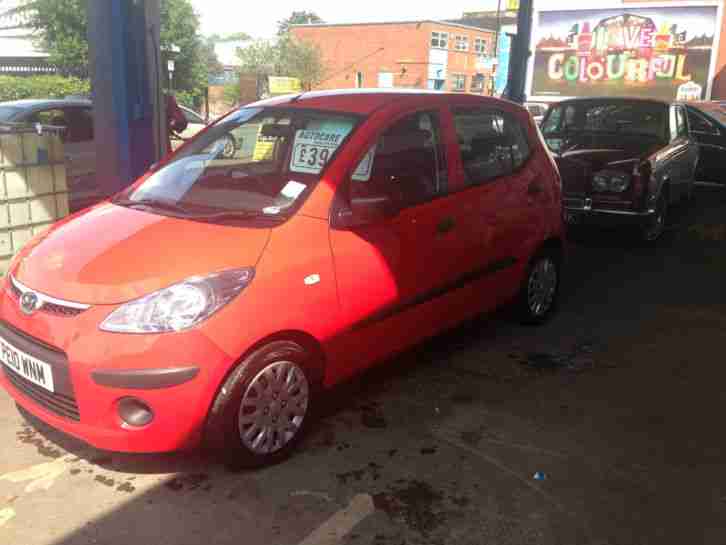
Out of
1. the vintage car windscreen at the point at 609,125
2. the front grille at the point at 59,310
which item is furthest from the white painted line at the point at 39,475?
the vintage car windscreen at the point at 609,125

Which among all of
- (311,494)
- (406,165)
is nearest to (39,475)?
(311,494)

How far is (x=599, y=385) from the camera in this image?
4293 mm

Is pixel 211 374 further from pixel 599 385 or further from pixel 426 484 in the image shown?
pixel 599 385

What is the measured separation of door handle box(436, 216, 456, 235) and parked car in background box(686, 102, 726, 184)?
25.7 feet

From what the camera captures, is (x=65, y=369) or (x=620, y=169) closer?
(x=65, y=369)

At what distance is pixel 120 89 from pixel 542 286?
4212mm

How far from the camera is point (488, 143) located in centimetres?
454

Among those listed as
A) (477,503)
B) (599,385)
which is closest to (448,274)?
(599,385)

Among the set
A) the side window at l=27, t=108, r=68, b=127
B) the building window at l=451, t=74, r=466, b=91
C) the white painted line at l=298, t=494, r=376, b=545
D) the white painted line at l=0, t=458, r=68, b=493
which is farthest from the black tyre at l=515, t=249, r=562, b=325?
the building window at l=451, t=74, r=466, b=91

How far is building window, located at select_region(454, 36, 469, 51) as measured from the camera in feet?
198

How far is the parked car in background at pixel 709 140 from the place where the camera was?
1052cm

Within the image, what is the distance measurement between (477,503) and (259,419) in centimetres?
103

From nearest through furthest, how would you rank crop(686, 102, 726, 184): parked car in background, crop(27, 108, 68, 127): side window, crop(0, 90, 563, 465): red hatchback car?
crop(0, 90, 563, 465): red hatchback car, crop(27, 108, 68, 127): side window, crop(686, 102, 726, 184): parked car in background

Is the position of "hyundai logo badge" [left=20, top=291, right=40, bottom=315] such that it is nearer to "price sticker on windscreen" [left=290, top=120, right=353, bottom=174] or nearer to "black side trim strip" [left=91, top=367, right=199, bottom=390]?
"black side trim strip" [left=91, top=367, right=199, bottom=390]
